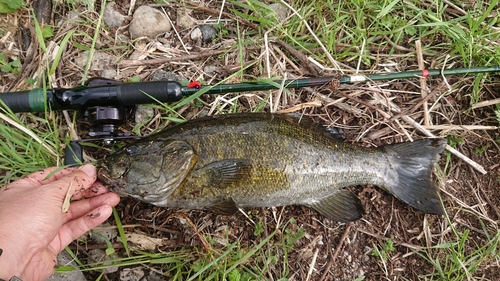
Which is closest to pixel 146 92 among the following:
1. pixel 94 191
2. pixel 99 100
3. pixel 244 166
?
pixel 99 100

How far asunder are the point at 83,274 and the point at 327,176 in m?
2.41

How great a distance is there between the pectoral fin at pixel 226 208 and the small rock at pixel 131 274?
1034mm

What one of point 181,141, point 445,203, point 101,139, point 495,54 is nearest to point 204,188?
point 181,141

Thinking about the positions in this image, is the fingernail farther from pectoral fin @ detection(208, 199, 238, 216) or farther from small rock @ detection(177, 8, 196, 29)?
small rock @ detection(177, 8, 196, 29)

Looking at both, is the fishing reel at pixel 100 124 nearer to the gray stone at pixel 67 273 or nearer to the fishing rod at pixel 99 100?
the fishing rod at pixel 99 100

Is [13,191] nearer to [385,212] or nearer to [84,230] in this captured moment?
[84,230]

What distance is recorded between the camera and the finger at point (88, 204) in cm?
314

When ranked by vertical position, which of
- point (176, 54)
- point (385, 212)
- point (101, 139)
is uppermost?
point (176, 54)

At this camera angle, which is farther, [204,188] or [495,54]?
[495,54]

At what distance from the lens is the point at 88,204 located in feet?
10.5

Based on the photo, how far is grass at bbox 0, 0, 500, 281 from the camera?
346 cm

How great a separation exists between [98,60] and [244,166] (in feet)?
6.40

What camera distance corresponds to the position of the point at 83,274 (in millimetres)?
3475

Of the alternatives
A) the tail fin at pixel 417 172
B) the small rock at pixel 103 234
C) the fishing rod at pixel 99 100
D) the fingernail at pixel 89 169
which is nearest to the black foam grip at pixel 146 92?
the fishing rod at pixel 99 100
